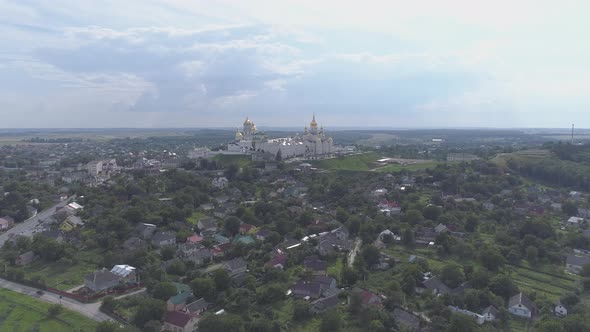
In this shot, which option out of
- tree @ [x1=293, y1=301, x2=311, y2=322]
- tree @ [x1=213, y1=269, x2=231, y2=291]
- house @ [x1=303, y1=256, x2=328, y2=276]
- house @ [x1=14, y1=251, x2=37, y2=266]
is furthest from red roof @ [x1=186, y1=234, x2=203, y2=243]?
tree @ [x1=293, y1=301, x2=311, y2=322]

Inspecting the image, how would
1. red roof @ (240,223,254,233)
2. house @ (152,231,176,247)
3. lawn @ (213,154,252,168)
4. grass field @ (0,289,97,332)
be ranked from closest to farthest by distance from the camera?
1. grass field @ (0,289,97,332)
2. house @ (152,231,176,247)
3. red roof @ (240,223,254,233)
4. lawn @ (213,154,252,168)

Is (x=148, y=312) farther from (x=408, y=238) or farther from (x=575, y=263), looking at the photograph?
(x=575, y=263)

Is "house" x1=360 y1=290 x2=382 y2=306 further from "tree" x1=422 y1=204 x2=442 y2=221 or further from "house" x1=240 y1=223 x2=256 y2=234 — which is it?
"tree" x1=422 y1=204 x2=442 y2=221

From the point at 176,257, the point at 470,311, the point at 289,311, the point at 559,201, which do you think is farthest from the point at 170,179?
the point at 559,201

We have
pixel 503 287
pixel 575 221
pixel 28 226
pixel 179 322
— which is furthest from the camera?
pixel 575 221

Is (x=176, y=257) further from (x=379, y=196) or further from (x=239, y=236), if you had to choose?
(x=379, y=196)

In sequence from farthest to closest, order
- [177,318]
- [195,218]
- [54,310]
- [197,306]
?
[195,218]
[197,306]
[54,310]
[177,318]

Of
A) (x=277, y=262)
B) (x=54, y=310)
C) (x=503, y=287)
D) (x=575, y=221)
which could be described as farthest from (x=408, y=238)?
(x=54, y=310)
